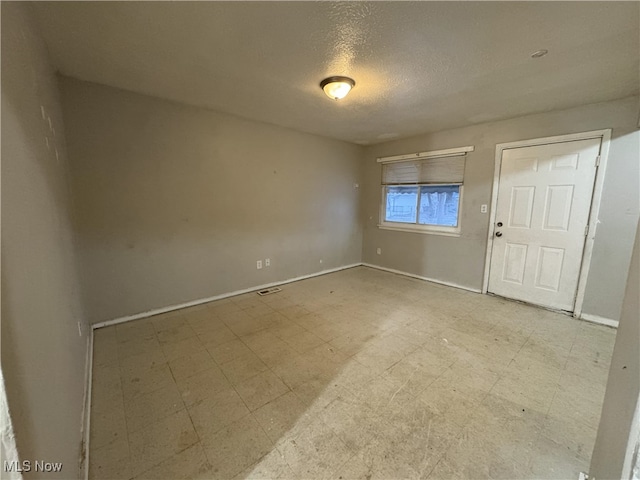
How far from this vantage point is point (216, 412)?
1.58 m

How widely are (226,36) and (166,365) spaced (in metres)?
2.39

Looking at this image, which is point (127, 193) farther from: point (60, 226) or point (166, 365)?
point (166, 365)

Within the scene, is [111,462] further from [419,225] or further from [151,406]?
[419,225]

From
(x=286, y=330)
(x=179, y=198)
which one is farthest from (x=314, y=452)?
(x=179, y=198)

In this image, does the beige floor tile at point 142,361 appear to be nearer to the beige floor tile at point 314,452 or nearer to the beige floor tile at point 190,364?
the beige floor tile at point 190,364

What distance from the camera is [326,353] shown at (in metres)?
2.18

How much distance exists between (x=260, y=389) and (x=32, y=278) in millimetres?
1382

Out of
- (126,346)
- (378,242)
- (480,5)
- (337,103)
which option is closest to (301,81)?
(337,103)

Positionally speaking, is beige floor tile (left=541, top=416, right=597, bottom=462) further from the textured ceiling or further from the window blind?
the window blind

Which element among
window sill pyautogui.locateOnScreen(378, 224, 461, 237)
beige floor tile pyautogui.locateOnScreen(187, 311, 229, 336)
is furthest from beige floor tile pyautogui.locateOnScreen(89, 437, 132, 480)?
window sill pyautogui.locateOnScreen(378, 224, 461, 237)

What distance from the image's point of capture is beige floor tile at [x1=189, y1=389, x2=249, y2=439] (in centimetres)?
147

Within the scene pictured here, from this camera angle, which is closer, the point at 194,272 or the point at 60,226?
the point at 60,226

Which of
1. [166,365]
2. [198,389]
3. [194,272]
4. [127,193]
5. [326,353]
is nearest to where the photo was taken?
[198,389]

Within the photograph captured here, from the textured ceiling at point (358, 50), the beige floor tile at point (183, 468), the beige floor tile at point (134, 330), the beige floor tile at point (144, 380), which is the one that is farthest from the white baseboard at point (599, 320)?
the beige floor tile at point (134, 330)
